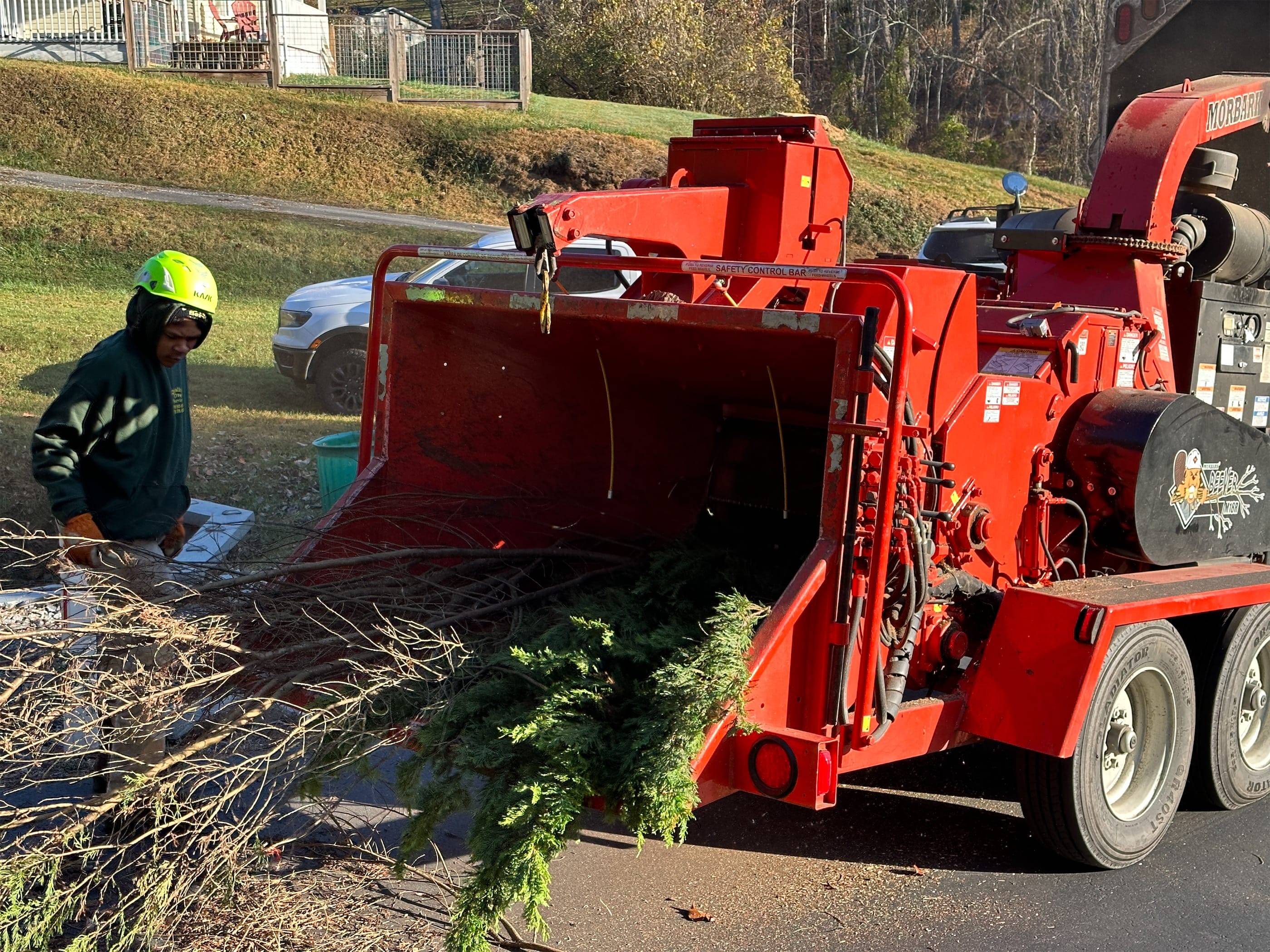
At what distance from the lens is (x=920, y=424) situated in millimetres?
3924

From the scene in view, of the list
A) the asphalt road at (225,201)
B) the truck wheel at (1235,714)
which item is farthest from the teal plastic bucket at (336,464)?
the asphalt road at (225,201)

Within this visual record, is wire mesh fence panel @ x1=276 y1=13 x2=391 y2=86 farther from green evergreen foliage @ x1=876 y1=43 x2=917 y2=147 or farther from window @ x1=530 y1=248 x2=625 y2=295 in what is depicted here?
window @ x1=530 y1=248 x2=625 y2=295

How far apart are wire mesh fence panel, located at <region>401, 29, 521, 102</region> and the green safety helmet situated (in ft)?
72.1

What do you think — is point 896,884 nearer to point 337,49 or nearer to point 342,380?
point 342,380

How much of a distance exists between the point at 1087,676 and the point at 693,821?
1.68 m

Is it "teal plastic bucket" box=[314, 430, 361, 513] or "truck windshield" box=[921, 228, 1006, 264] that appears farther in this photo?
"truck windshield" box=[921, 228, 1006, 264]

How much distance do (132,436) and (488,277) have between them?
6213mm

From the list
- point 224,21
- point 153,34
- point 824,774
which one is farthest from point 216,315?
point 224,21

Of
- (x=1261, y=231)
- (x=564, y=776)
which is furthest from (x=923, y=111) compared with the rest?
(x=564, y=776)

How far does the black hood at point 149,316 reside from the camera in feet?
14.4

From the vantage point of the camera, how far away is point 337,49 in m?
26.0

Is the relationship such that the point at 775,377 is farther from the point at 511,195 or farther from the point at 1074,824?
the point at 511,195

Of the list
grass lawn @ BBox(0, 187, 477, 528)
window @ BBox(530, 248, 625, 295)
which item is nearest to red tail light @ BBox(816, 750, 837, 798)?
grass lawn @ BBox(0, 187, 477, 528)

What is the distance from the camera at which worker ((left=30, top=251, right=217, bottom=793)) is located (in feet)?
13.7
